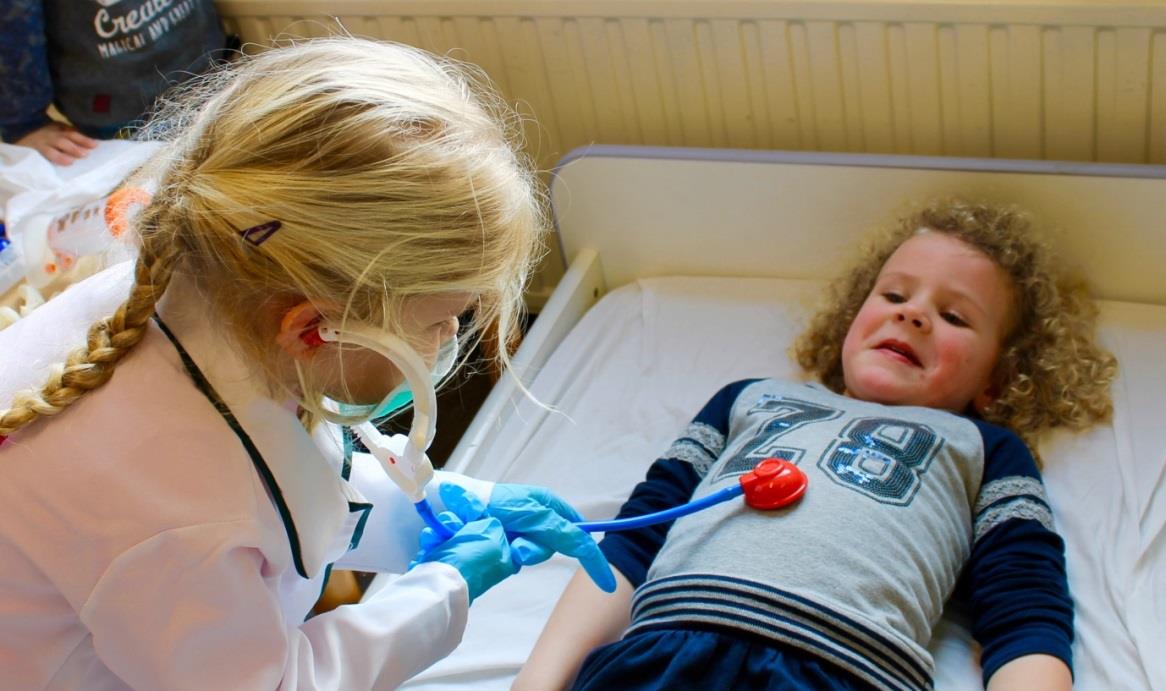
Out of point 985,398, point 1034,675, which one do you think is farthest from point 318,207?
point 985,398

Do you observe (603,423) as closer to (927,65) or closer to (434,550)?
(434,550)

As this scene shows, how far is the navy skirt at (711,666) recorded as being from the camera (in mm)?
1063

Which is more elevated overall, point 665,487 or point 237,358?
point 237,358

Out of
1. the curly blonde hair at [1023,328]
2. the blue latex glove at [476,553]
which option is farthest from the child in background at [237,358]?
the curly blonde hair at [1023,328]

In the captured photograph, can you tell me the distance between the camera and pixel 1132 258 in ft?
5.10

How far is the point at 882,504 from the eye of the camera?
1.20 m

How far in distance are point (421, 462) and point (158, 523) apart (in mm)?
223

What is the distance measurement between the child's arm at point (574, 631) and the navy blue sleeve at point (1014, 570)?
375 millimetres

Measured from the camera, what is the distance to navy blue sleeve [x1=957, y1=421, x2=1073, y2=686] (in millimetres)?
1138

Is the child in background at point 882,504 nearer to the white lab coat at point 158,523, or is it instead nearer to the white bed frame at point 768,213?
the white bed frame at point 768,213

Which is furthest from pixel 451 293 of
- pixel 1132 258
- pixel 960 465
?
pixel 1132 258

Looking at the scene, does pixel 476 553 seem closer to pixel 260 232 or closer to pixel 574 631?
pixel 574 631

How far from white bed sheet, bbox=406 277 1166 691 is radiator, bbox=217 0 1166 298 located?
0.25 metres

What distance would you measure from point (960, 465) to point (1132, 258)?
49cm
